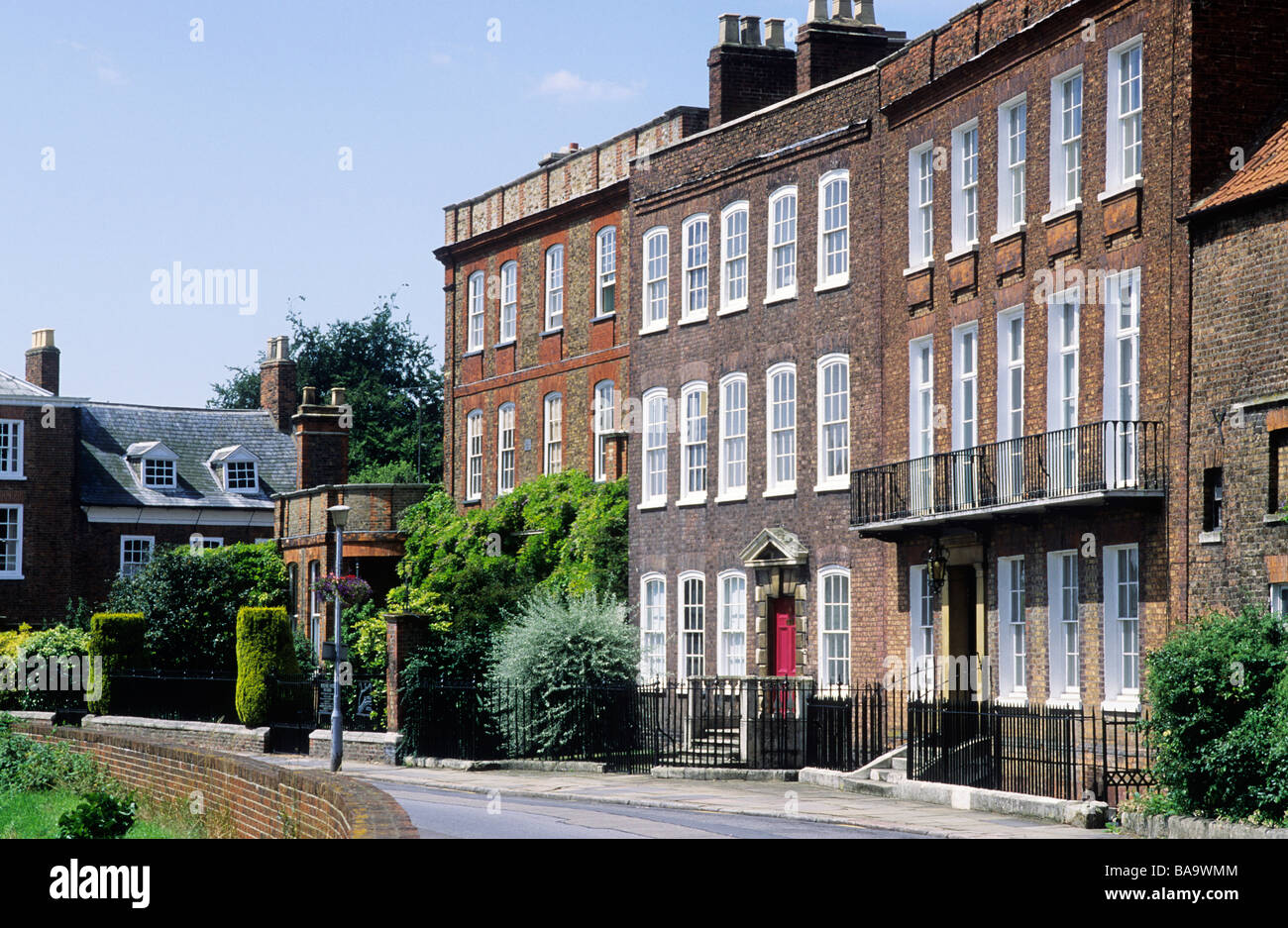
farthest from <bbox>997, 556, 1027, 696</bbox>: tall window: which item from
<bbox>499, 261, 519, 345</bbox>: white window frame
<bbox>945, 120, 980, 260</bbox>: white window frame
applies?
<bbox>499, 261, 519, 345</bbox>: white window frame

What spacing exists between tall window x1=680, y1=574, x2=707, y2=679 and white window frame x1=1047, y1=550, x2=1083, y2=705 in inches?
424

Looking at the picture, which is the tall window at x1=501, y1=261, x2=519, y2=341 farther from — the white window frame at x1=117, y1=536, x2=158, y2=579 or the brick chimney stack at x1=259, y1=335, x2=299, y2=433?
the brick chimney stack at x1=259, y1=335, x2=299, y2=433

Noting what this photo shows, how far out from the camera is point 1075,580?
2581 centimetres

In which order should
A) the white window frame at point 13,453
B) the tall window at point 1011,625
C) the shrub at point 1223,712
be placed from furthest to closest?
the white window frame at point 13,453 < the tall window at point 1011,625 < the shrub at point 1223,712

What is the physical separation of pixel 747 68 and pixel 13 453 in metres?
28.9

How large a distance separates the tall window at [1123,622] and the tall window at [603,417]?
1634 centimetres

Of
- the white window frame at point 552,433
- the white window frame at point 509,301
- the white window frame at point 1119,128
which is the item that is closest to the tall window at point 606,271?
the white window frame at point 552,433

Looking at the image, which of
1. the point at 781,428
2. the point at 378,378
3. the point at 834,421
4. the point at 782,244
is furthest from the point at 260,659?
the point at 378,378

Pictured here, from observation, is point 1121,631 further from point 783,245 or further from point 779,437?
point 783,245

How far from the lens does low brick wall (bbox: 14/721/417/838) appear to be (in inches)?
551

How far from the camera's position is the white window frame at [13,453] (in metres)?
56.2

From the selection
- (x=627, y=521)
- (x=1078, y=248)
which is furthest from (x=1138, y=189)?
(x=627, y=521)

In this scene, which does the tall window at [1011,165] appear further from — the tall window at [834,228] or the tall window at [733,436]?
the tall window at [733,436]

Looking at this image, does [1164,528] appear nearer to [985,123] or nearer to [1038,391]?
[1038,391]
